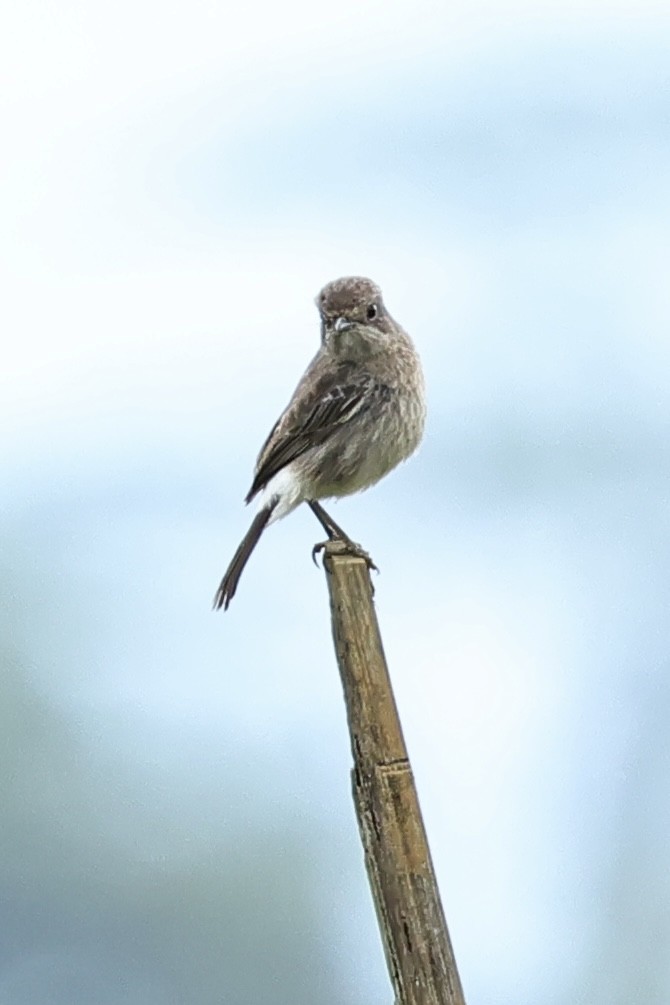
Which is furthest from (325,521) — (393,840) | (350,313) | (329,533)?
(393,840)

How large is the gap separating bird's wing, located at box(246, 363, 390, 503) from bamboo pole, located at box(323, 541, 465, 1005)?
271cm

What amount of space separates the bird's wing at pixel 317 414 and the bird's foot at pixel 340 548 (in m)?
0.51

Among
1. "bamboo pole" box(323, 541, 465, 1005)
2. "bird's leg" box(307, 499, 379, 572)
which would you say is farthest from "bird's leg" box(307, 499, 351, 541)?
"bamboo pole" box(323, 541, 465, 1005)

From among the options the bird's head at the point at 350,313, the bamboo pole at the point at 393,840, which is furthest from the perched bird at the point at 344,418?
the bamboo pole at the point at 393,840

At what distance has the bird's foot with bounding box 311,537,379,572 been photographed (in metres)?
4.92

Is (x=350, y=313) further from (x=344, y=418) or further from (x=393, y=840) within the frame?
(x=393, y=840)

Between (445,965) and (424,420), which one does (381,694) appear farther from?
(424,420)

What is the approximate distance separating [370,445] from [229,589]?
1.02 metres

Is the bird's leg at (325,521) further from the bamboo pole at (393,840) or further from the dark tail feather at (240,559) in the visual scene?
the bamboo pole at (393,840)

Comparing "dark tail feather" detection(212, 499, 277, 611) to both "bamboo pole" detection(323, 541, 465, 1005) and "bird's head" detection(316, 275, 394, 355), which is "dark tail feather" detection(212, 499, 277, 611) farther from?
"bamboo pole" detection(323, 541, 465, 1005)

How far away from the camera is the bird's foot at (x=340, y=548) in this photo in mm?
4922

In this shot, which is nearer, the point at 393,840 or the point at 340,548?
the point at 393,840

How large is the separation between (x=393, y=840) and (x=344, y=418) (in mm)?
3226

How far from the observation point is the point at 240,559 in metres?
5.75
